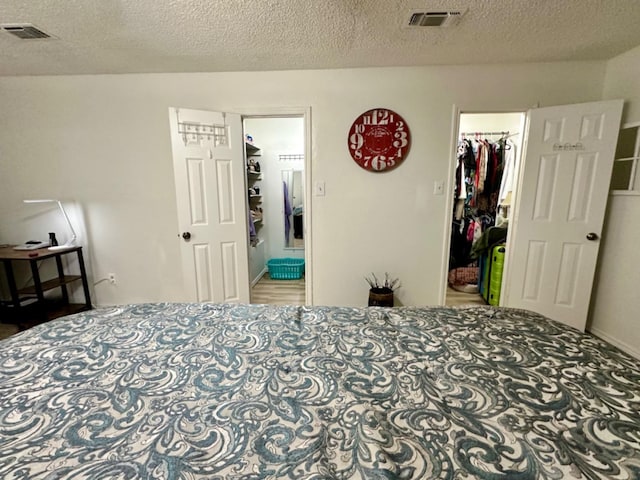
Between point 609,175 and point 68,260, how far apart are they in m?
4.96

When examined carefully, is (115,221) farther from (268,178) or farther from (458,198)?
(458,198)

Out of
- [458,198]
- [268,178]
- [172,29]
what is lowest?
[458,198]

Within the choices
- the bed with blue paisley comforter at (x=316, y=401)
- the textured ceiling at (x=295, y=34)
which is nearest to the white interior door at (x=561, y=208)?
the textured ceiling at (x=295, y=34)

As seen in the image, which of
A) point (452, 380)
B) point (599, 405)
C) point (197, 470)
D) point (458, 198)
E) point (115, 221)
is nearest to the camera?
point (197, 470)

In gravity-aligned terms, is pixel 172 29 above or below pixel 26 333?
above

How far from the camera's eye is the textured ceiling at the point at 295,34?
5.26 feet

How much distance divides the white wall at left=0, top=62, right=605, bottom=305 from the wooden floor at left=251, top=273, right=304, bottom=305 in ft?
1.99

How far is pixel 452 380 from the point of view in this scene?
2.83 ft

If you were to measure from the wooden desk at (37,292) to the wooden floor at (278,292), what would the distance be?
1710 millimetres

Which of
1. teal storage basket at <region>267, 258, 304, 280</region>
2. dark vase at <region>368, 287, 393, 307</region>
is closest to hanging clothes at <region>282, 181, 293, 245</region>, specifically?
teal storage basket at <region>267, 258, 304, 280</region>

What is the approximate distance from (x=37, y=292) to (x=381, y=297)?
2.96m

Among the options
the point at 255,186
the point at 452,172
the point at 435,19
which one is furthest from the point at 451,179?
the point at 255,186

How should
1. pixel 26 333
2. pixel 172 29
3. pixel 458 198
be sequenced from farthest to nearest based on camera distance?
pixel 458 198 → pixel 172 29 → pixel 26 333

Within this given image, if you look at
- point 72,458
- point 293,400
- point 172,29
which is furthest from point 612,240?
point 172,29
